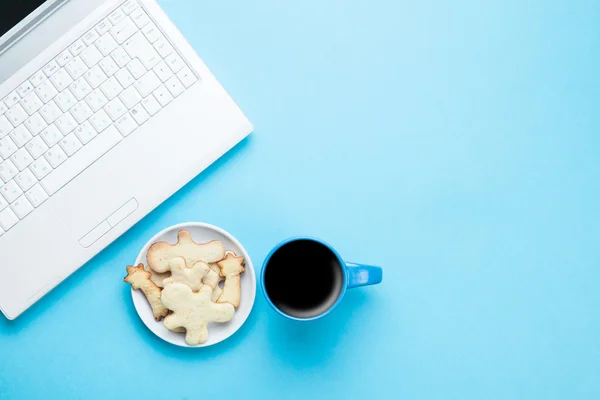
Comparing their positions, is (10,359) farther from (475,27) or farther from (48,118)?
(475,27)

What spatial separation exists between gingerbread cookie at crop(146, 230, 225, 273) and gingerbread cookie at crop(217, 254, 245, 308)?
1 centimetres

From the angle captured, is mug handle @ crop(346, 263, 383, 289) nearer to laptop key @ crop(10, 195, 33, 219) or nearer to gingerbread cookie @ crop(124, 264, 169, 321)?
gingerbread cookie @ crop(124, 264, 169, 321)

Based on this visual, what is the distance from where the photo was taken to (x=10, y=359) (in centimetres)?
84

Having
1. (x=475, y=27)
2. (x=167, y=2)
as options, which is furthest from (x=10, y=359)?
(x=475, y=27)

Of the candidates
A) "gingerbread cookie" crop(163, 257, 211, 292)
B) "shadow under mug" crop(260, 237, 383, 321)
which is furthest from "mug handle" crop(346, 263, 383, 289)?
"gingerbread cookie" crop(163, 257, 211, 292)

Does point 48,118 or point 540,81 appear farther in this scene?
point 540,81

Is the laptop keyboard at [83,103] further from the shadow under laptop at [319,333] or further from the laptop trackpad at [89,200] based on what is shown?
the shadow under laptop at [319,333]

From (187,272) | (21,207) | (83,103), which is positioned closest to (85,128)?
(83,103)

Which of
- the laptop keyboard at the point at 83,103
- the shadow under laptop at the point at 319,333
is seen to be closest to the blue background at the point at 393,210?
the shadow under laptop at the point at 319,333

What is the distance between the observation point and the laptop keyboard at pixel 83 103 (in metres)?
0.78

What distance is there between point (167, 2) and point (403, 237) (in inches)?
19.8

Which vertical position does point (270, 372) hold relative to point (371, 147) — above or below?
below

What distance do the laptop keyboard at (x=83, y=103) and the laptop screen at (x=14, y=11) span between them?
0.22 ft

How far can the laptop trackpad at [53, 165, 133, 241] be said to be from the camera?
31.1 inches
